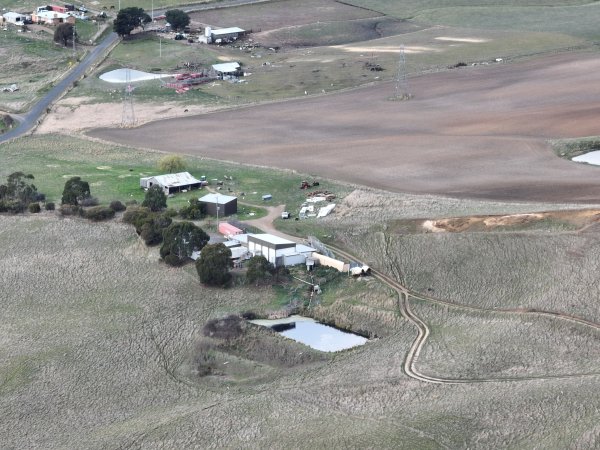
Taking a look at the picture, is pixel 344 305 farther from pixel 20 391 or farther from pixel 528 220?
pixel 20 391

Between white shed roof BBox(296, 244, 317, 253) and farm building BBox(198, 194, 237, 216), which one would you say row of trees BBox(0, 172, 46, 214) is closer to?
farm building BBox(198, 194, 237, 216)

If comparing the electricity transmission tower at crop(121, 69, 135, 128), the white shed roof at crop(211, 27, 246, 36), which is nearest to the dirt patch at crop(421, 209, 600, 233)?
the electricity transmission tower at crop(121, 69, 135, 128)

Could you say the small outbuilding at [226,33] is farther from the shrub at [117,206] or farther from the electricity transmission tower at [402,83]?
the shrub at [117,206]

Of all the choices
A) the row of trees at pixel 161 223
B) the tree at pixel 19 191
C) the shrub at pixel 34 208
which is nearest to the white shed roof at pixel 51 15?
the row of trees at pixel 161 223

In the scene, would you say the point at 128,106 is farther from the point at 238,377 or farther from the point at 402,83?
the point at 238,377

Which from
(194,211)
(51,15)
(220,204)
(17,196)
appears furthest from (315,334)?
(51,15)

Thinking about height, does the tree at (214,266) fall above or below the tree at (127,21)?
below
